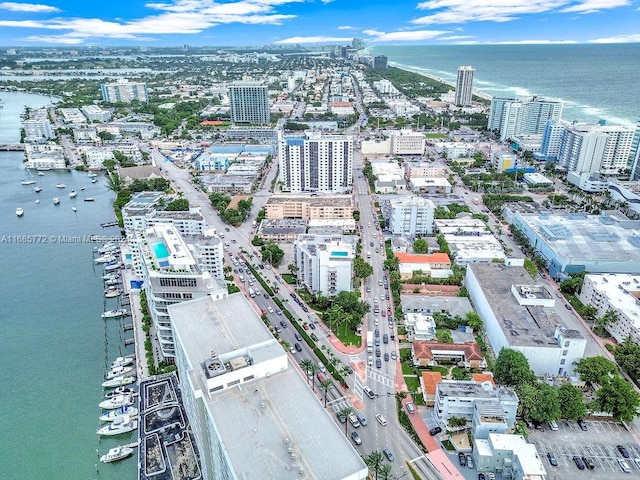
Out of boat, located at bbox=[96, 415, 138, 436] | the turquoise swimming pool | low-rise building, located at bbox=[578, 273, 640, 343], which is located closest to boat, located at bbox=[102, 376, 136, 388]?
boat, located at bbox=[96, 415, 138, 436]

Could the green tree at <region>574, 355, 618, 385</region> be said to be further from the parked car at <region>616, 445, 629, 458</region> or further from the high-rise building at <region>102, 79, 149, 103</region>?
the high-rise building at <region>102, 79, 149, 103</region>

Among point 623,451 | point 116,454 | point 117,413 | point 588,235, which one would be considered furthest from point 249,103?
point 623,451

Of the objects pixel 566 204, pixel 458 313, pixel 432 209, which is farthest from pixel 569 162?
pixel 458 313

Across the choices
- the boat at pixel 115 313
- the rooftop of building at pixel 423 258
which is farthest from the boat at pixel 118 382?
the rooftop of building at pixel 423 258

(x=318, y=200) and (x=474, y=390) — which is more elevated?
(x=318, y=200)

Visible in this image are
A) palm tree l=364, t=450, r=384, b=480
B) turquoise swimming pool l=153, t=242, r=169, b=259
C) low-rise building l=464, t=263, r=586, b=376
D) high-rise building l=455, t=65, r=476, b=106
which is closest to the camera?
palm tree l=364, t=450, r=384, b=480

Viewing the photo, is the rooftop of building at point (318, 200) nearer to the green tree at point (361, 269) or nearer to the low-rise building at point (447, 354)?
the green tree at point (361, 269)

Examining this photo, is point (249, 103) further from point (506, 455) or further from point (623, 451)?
point (623, 451)
